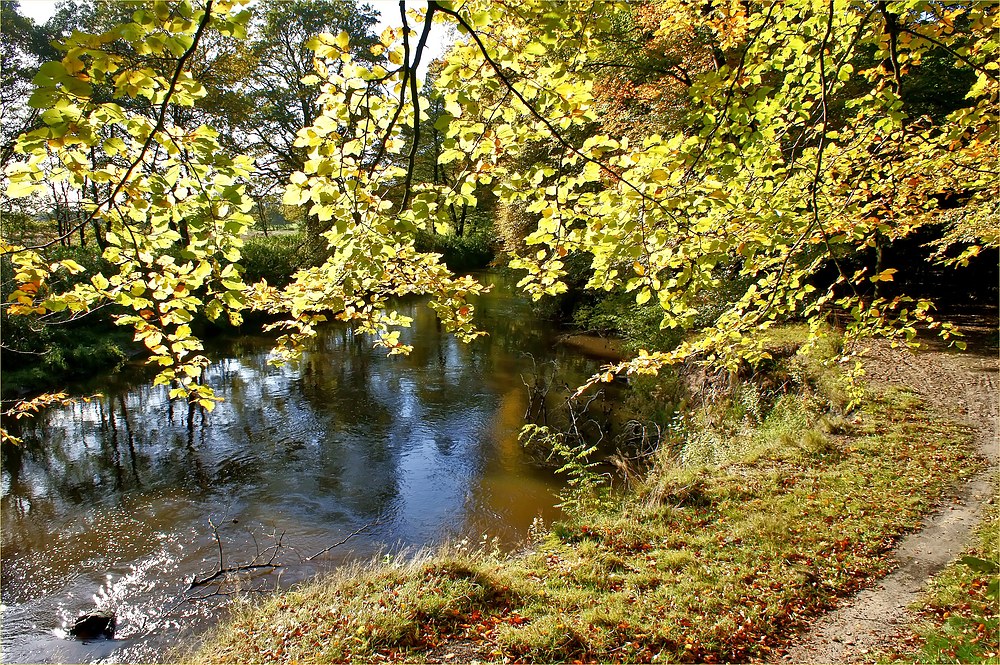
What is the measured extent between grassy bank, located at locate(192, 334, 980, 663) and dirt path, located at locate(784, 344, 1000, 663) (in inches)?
5.7

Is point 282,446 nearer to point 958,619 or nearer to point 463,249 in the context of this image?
point 958,619

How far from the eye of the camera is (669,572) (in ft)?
17.6

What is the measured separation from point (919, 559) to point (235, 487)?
9213mm

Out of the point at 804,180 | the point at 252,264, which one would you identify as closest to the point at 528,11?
the point at 804,180

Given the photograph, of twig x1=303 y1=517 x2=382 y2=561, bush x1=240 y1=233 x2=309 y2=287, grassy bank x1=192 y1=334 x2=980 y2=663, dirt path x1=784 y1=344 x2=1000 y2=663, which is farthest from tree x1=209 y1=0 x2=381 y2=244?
dirt path x1=784 y1=344 x2=1000 y2=663

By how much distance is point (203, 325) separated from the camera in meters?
18.7

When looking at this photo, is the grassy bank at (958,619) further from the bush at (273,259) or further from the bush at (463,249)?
the bush at (463,249)

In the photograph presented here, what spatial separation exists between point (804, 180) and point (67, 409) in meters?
15.2

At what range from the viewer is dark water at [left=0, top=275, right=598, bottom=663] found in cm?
650

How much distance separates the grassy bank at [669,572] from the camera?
4512mm

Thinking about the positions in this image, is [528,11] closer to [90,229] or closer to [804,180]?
[804,180]

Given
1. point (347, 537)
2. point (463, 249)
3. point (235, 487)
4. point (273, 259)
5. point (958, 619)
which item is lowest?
point (347, 537)

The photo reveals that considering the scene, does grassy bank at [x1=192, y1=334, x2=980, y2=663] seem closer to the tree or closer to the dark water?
the dark water

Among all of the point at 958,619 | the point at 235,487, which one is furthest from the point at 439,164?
the point at 235,487
